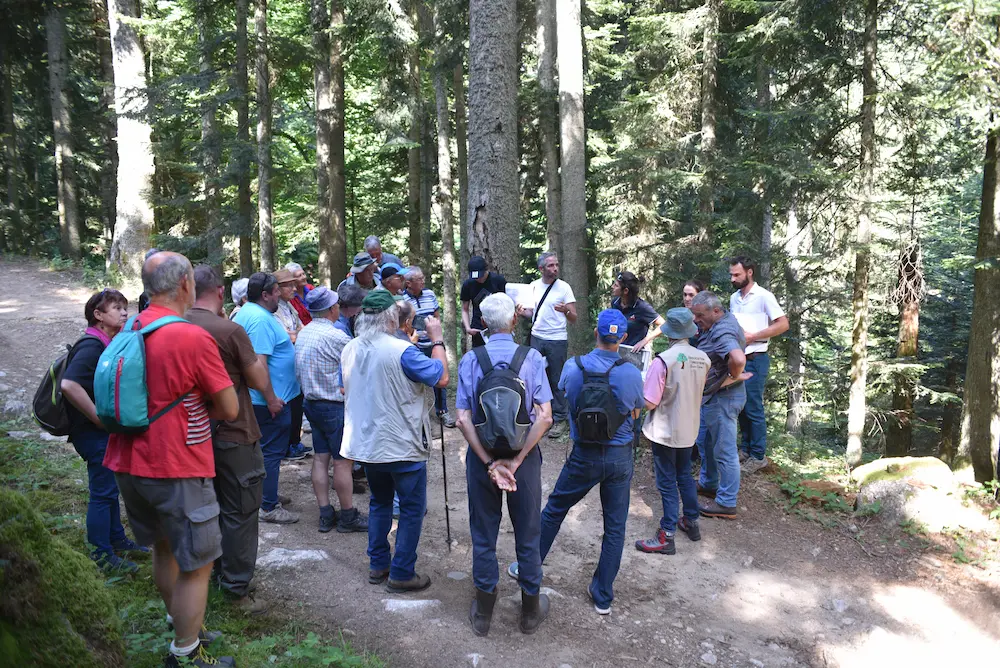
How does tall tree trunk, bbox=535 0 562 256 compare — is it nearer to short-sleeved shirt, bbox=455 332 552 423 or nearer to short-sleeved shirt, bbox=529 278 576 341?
short-sleeved shirt, bbox=529 278 576 341

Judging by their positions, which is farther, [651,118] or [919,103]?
[651,118]

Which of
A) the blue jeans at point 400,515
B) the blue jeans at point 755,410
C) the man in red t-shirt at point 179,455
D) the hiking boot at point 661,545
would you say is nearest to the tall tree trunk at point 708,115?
the blue jeans at point 755,410

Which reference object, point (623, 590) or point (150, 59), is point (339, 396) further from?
point (150, 59)

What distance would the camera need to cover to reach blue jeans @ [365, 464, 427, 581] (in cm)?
446

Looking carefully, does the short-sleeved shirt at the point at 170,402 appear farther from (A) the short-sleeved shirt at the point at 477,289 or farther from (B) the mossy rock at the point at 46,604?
(A) the short-sleeved shirt at the point at 477,289

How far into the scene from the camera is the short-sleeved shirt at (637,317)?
24.1 ft

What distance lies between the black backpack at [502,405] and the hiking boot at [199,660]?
183cm

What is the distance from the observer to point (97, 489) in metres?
4.37

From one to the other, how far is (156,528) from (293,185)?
51.4ft

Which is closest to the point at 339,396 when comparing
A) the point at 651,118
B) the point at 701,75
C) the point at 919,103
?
the point at 919,103

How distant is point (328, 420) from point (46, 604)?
3.00 meters

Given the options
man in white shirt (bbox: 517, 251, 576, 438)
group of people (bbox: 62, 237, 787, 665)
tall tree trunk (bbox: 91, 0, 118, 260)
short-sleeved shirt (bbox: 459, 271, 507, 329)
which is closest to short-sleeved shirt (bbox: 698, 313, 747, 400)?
group of people (bbox: 62, 237, 787, 665)

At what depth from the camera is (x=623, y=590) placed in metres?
5.10

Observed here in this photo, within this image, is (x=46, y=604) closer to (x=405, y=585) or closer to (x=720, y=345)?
(x=405, y=585)
